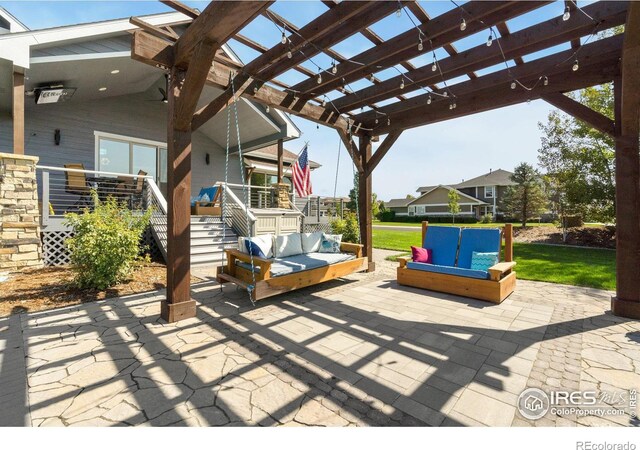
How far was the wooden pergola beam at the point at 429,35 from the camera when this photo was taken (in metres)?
3.27

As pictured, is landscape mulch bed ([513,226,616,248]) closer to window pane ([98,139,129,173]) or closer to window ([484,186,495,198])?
window pane ([98,139,129,173])

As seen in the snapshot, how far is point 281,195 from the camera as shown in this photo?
37.8 ft

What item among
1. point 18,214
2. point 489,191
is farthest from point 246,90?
point 489,191

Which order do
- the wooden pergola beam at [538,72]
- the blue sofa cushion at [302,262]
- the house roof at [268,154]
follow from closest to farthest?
the wooden pergola beam at [538,72] → the blue sofa cushion at [302,262] → the house roof at [268,154]

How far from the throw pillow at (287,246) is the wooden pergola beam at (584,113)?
493 cm

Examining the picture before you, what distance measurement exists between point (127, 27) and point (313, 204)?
8.49 meters

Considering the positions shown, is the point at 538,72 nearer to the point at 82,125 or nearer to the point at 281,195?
the point at 281,195

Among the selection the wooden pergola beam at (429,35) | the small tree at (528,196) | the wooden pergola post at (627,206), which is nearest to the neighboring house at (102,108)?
the wooden pergola beam at (429,35)

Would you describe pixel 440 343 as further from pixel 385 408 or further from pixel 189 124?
pixel 189 124

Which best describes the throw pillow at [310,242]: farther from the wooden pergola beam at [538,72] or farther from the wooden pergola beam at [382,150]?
the wooden pergola beam at [538,72]

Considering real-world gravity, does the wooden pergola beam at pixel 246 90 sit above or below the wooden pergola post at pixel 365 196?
above

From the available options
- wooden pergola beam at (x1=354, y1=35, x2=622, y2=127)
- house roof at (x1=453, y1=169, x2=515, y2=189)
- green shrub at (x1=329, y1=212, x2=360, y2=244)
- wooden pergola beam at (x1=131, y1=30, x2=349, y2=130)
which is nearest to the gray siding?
green shrub at (x1=329, y1=212, x2=360, y2=244)

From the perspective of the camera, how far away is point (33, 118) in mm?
8250
